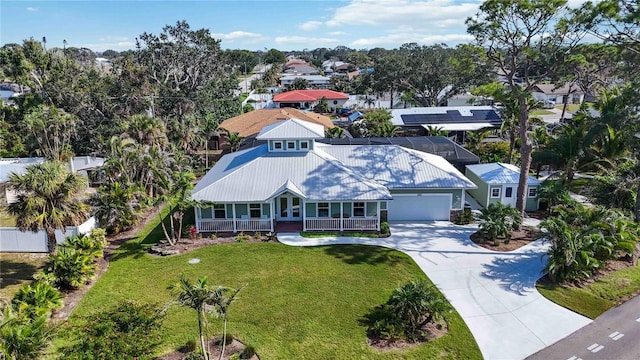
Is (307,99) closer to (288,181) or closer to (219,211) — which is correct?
(288,181)

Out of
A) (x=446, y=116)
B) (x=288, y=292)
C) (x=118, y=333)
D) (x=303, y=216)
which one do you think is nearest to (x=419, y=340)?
(x=288, y=292)

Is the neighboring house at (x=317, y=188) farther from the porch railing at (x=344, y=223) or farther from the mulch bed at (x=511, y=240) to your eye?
the mulch bed at (x=511, y=240)

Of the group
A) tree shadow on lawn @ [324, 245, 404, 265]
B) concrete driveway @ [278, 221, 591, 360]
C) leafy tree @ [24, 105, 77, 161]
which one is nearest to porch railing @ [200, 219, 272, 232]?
concrete driveway @ [278, 221, 591, 360]

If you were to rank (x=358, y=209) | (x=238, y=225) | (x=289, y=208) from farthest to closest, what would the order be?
(x=289, y=208) < (x=358, y=209) < (x=238, y=225)

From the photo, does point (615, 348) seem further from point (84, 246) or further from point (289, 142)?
point (84, 246)

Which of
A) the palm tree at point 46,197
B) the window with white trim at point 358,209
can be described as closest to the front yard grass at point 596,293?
the window with white trim at point 358,209

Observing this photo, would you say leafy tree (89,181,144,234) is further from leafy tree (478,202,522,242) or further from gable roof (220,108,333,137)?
gable roof (220,108,333,137)
